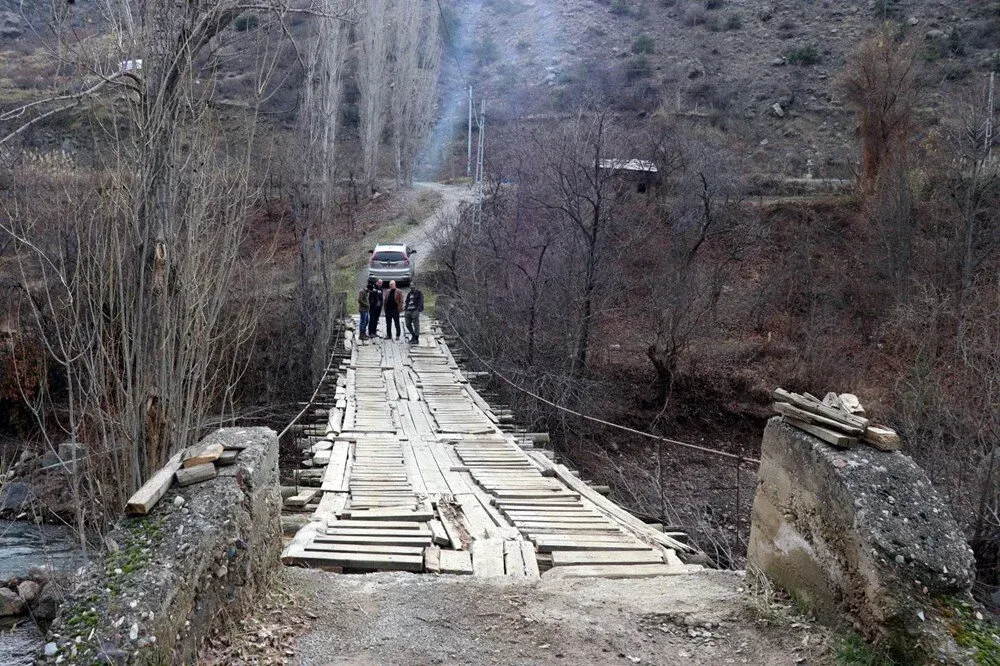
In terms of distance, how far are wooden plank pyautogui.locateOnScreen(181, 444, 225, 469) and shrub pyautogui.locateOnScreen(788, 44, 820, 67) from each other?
132ft

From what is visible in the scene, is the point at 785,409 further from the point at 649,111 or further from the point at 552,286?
the point at 649,111

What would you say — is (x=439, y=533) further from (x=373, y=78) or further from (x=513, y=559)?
(x=373, y=78)

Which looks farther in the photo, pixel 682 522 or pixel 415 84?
pixel 415 84

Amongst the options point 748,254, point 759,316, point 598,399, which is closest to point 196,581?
point 598,399

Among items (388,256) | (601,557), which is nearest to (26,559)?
(601,557)

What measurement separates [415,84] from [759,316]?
20852 mm

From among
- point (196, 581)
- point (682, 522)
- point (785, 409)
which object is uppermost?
point (785, 409)

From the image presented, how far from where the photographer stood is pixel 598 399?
52.0ft

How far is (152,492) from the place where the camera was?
306 centimetres

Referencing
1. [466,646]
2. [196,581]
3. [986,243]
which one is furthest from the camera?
[986,243]

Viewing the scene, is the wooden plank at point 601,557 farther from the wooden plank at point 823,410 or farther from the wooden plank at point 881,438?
the wooden plank at point 881,438

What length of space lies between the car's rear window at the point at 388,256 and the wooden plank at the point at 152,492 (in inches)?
673

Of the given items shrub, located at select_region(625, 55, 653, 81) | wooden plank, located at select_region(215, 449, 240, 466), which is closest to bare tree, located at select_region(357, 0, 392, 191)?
shrub, located at select_region(625, 55, 653, 81)

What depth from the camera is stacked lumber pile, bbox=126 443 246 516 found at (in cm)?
302
